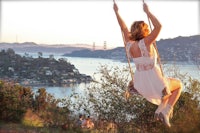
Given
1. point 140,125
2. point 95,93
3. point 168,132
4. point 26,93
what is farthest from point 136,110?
point 26,93

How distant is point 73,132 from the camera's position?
386 inches

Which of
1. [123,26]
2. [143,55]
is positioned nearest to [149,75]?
[143,55]

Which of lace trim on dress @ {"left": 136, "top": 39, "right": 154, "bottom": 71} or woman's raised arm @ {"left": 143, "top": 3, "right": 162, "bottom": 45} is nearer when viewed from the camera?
woman's raised arm @ {"left": 143, "top": 3, "right": 162, "bottom": 45}

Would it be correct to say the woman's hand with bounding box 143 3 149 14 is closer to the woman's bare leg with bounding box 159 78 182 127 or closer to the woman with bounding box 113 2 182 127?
the woman with bounding box 113 2 182 127

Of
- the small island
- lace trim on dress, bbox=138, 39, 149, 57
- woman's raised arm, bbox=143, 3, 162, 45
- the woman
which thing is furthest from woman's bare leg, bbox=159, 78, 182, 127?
the small island

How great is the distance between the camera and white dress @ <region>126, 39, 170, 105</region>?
18.3 feet

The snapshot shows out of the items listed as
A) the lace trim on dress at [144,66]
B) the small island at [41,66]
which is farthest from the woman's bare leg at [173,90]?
the small island at [41,66]

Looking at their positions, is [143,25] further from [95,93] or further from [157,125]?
[95,93]

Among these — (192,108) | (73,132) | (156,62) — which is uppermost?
(156,62)

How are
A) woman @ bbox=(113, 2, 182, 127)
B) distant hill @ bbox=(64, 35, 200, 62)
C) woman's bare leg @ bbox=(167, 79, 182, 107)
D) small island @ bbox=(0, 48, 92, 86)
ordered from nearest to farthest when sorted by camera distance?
woman @ bbox=(113, 2, 182, 127)
woman's bare leg @ bbox=(167, 79, 182, 107)
distant hill @ bbox=(64, 35, 200, 62)
small island @ bbox=(0, 48, 92, 86)

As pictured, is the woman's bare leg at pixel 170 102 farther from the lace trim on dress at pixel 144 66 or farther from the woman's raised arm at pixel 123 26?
the woman's raised arm at pixel 123 26

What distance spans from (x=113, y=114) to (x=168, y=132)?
2.13 meters

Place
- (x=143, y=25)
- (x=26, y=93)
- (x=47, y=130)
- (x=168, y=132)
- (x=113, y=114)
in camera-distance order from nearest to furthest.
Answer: (x=143, y=25), (x=168, y=132), (x=47, y=130), (x=113, y=114), (x=26, y=93)

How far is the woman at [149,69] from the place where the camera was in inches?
216
